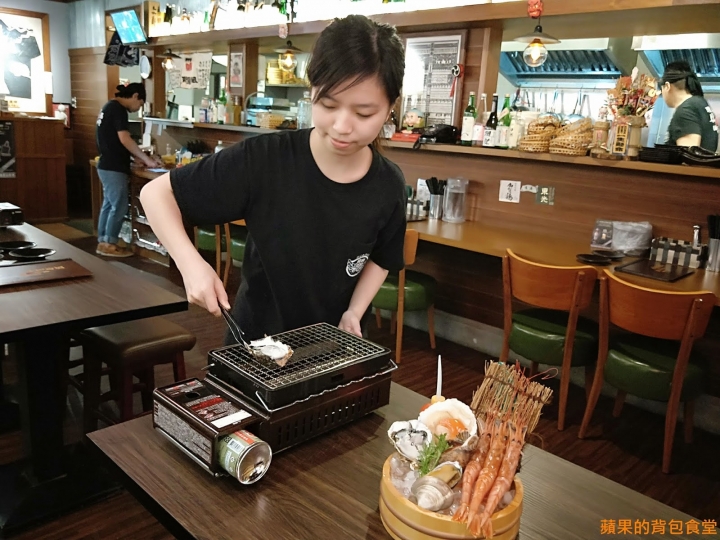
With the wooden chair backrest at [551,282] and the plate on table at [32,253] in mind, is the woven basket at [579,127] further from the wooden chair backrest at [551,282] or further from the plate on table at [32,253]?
the plate on table at [32,253]

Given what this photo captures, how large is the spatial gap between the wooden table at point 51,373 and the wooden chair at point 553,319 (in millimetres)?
1639

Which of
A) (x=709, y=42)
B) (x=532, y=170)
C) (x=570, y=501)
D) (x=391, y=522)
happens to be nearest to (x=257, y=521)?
(x=391, y=522)

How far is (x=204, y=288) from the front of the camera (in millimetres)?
1134

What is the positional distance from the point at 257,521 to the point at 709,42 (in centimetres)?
539

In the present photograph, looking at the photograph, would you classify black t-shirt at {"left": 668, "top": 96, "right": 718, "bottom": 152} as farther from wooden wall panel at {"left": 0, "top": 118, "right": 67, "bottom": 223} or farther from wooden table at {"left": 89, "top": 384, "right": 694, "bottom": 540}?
wooden wall panel at {"left": 0, "top": 118, "right": 67, "bottom": 223}

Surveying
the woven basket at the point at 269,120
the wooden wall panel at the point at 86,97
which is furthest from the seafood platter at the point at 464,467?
the wooden wall panel at the point at 86,97

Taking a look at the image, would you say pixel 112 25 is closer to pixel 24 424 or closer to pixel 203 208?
pixel 24 424

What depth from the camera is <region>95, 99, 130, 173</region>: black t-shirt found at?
18.4 feet

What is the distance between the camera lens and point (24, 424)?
2.11 m

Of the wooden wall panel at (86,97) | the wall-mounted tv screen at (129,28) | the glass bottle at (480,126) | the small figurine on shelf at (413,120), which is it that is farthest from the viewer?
the wooden wall panel at (86,97)

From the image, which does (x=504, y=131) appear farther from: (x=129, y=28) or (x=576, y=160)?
(x=129, y=28)

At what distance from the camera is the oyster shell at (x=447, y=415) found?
934 millimetres

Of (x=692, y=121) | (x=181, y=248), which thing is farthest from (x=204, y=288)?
(x=692, y=121)

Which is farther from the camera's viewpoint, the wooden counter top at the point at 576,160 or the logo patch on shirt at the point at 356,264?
the wooden counter top at the point at 576,160
